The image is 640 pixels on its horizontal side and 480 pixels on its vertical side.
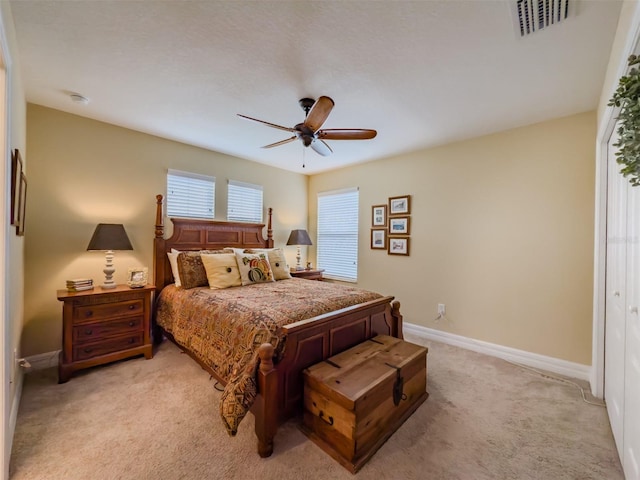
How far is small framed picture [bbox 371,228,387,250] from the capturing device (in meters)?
4.15

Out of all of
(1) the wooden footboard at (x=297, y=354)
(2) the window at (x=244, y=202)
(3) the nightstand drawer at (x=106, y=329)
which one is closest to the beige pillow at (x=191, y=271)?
(3) the nightstand drawer at (x=106, y=329)

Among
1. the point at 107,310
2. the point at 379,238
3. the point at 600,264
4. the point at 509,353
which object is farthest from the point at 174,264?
Result: the point at 600,264

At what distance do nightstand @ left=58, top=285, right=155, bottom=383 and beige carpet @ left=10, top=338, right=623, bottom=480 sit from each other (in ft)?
0.64

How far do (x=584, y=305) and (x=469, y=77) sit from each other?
2348 mm

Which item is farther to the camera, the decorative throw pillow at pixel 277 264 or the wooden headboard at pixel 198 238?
the decorative throw pillow at pixel 277 264

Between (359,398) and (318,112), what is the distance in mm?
1940

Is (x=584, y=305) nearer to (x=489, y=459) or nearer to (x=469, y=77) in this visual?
(x=489, y=459)

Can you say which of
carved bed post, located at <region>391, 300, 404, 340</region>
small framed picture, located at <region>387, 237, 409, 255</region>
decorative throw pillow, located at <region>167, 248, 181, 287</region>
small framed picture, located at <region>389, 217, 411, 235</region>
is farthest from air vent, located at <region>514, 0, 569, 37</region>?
decorative throw pillow, located at <region>167, 248, 181, 287</region>

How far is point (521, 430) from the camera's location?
6.24 ft

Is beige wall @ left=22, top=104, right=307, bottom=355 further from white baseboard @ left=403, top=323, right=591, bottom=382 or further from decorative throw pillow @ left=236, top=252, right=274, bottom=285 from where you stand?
white baseboard @ left=403, top=323, right=591, bottom=382

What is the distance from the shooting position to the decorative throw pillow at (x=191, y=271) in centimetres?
305

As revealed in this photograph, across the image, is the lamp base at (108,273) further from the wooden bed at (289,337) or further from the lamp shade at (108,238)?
the wooden bed at (289,337)

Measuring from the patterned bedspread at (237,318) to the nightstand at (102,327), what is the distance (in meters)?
0.27

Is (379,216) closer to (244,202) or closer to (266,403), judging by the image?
(244,202)
